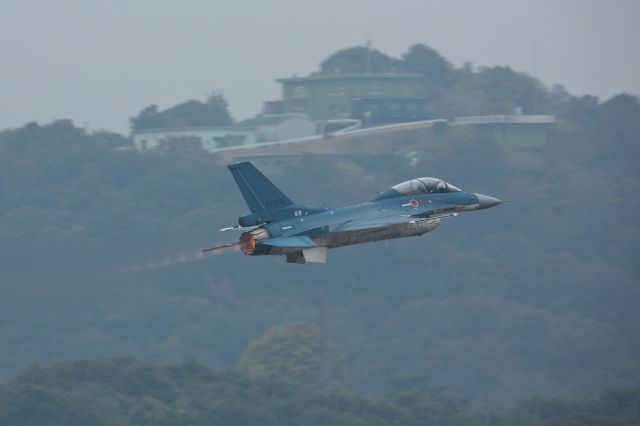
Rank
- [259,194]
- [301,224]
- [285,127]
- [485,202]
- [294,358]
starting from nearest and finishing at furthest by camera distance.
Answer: [301,224] → [259,194] → [485,202] → [294,358] → [285,127]

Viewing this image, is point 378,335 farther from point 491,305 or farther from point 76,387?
point 76,387

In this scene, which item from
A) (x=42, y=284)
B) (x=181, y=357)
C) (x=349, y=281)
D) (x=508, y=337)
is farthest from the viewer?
(x=349, y=281)

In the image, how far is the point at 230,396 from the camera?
87938 millimetres

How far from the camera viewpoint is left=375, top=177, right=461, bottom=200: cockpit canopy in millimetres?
45062

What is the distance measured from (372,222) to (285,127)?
5581 inches

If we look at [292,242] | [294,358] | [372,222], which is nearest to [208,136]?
[294,358]

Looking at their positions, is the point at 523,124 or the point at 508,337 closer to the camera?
the point at 508,337

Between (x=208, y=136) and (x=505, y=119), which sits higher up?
(x=208, y=136)

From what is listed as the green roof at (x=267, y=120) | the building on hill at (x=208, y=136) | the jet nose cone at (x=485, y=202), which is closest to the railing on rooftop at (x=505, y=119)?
the green roof at (x=267, y=120)

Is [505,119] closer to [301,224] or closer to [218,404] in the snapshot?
[218,404]

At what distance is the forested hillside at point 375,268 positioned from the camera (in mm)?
120312

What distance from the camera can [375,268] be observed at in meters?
144

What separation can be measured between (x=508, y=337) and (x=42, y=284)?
61.7 m

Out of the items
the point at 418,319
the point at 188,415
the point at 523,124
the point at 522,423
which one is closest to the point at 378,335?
the point at 418,319
